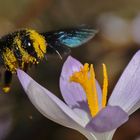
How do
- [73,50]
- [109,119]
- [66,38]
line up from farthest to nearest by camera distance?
1. [73,50]
2. [66,38]
3. [109,119]

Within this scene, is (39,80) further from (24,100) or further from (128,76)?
(128,76)

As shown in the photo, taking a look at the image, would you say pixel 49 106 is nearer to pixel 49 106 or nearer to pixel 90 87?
pixel 49 106

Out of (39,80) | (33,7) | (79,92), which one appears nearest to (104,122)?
(79,92)

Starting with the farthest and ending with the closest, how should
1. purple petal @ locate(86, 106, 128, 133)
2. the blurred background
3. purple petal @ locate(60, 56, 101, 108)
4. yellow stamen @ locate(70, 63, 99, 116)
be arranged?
1. the blurred background
2. purple petal @ locate(60, 56, 101, 108)
3. yellow stamen @ locate(70, 63, 99, 116)
4. purple petal @ locate(86, 106, 128, 133)

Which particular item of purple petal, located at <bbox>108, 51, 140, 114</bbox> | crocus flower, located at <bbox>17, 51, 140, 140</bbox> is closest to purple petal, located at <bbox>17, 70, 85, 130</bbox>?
crocus flower, located at <bbox>17, 51, 140, 140</bbox>

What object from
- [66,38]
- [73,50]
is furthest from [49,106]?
[73,50]

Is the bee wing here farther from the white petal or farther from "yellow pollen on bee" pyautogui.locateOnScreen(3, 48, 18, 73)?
the white petal
